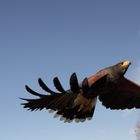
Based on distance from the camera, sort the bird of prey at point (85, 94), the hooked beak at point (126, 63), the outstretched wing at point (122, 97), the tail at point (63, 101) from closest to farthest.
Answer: the tail at point (63, 101)
the bird of prey at point (85, 94)
the hooked beak at point (126, 63)
the outstretched wing at point (122, 97)

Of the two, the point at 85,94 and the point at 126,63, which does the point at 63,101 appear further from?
the point at 126,63

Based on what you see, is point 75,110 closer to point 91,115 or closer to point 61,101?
point 91,115

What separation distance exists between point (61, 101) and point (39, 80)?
1155mm

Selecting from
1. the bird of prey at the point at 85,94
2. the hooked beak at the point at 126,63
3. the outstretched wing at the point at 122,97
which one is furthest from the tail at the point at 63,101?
the hooked beak at the point at 126,63

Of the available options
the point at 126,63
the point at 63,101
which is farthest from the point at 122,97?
the point at 63,101

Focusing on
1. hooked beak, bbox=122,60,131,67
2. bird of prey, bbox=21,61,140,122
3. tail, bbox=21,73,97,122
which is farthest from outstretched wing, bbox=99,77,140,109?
hooked beak, bbox=122,60,131,67

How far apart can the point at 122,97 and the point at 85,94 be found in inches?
106

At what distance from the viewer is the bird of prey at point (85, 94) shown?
11.3 m

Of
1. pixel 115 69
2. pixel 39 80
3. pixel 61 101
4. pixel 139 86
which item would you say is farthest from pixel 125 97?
pixel 39 80

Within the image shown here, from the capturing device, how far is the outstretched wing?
13.6 metres

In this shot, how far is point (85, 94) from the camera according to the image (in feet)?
39.1

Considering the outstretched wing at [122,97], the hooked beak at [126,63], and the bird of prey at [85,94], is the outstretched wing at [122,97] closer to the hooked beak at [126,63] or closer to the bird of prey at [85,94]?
the bird of prey at [85,94]

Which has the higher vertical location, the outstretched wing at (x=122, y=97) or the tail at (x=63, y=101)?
the outstretched wing at (x=122, y=97)

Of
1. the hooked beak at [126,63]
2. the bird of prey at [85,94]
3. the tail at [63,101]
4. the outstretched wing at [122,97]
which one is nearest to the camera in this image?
the tail at [63,101]
